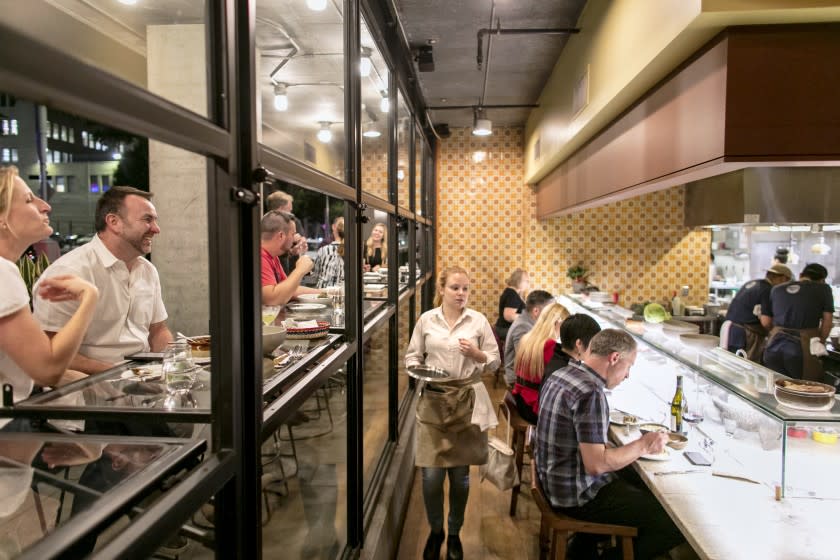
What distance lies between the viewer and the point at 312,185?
1.84 metres

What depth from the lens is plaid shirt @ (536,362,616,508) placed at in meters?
2.67

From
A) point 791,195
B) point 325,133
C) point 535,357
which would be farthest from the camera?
point 535,357

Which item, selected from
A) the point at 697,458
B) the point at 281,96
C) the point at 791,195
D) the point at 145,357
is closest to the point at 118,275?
the point at 145,357

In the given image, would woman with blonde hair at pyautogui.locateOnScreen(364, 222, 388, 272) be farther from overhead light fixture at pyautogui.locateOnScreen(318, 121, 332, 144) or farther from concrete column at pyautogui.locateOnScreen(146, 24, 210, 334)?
concrete column at pyautogui.locateOnScreen(146, 24, 210, 334)

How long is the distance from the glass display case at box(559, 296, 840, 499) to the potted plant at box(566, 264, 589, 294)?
446 cm

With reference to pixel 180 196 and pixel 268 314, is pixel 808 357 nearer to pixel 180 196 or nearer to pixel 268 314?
pixel 268 314

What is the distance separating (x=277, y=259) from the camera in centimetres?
256

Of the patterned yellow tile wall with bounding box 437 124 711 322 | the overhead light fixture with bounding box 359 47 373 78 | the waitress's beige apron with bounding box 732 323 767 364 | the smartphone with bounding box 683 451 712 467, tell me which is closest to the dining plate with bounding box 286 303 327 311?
the overhead light fixture with bounding box 359 47 373 78

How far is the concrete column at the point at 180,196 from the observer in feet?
4.99

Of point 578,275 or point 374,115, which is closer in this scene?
point 374,115

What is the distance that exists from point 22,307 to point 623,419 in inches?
117

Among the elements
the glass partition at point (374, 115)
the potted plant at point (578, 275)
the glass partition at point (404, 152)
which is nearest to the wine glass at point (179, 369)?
the glass partition at point (374, 115)

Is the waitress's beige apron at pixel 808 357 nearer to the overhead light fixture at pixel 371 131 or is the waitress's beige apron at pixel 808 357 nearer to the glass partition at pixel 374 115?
the glass partition at pixel 374 115

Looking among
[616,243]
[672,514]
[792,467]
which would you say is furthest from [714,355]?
[616,243]
